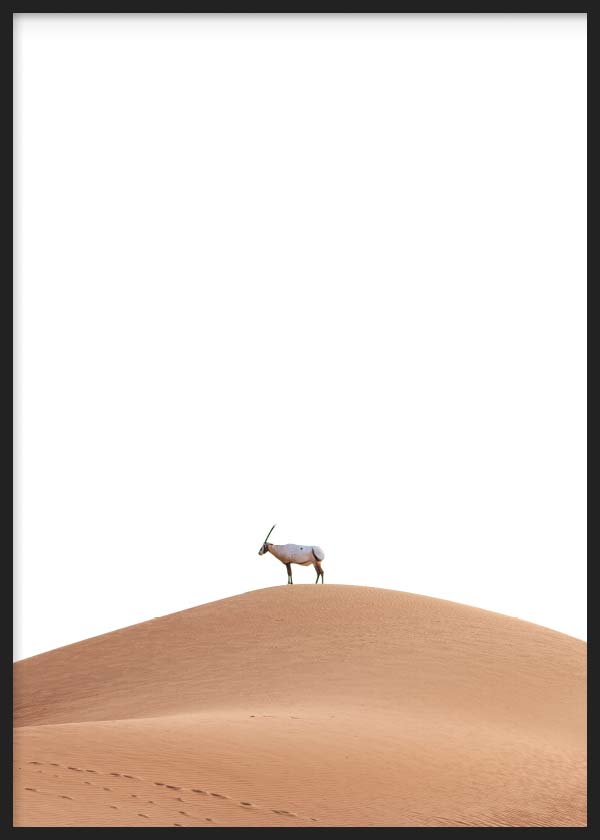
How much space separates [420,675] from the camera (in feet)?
65.2

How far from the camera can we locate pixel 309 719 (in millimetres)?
15797

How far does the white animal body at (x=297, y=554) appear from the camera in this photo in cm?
2841

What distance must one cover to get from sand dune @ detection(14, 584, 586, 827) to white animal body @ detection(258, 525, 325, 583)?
78cm

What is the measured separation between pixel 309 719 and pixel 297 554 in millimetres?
12934

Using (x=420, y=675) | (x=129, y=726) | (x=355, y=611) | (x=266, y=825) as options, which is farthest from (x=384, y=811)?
(x=355, y=611)

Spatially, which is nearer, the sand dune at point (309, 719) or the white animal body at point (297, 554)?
the sand dune at point (309, 719)

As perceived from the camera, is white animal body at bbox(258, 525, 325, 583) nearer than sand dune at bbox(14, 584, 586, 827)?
No

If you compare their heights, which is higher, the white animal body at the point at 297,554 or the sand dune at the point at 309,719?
the white animal body at the point at 297,554

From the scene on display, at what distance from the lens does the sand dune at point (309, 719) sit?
11.5m

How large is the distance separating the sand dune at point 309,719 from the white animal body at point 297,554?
0.78 m

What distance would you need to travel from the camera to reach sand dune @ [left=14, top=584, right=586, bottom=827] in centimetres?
1148

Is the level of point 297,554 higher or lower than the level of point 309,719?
higher

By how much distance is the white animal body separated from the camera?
28.4 m

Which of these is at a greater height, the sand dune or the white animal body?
the white animal body
